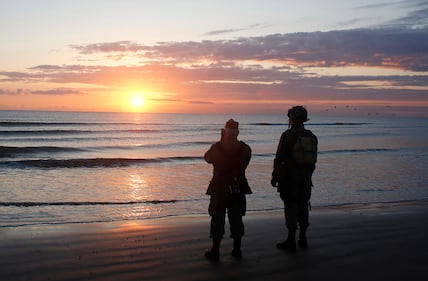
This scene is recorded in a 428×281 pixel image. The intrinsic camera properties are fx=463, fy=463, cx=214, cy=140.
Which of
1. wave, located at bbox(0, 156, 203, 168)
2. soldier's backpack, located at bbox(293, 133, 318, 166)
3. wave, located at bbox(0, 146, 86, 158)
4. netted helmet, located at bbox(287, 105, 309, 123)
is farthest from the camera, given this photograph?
wave, located at bbox(0, 146, 86, 158)

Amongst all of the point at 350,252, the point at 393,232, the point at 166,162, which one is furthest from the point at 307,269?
the point at 166,162

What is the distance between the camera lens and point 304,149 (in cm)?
559

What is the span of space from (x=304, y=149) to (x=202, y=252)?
5.83 feet

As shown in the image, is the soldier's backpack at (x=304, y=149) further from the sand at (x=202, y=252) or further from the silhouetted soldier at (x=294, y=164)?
the sand at (x=202, y=252)

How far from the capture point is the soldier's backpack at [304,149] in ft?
18.3

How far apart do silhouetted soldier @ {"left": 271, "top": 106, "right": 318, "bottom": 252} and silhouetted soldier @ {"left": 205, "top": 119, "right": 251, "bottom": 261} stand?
54 centimetres

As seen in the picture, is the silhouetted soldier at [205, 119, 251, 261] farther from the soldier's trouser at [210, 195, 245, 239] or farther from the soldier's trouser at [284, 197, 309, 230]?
the soldier's trouser at [284, 197, 309, 230]

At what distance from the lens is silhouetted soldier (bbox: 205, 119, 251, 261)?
528 centimetres

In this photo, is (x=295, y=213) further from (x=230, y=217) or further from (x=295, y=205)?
(x=230, y=217)

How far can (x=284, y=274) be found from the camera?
4.84 m

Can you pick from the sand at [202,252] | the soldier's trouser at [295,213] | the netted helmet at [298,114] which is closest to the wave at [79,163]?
the sand at [202,252]

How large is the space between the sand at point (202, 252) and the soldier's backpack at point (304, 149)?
113 centimetres

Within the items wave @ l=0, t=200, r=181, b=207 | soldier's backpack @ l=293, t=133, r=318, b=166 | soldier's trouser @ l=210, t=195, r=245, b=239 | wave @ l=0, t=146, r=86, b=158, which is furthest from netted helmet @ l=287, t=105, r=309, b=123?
wave @ l=0, t=146, r=86, b=158

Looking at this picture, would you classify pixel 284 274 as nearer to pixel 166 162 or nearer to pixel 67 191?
pixel 67 191
